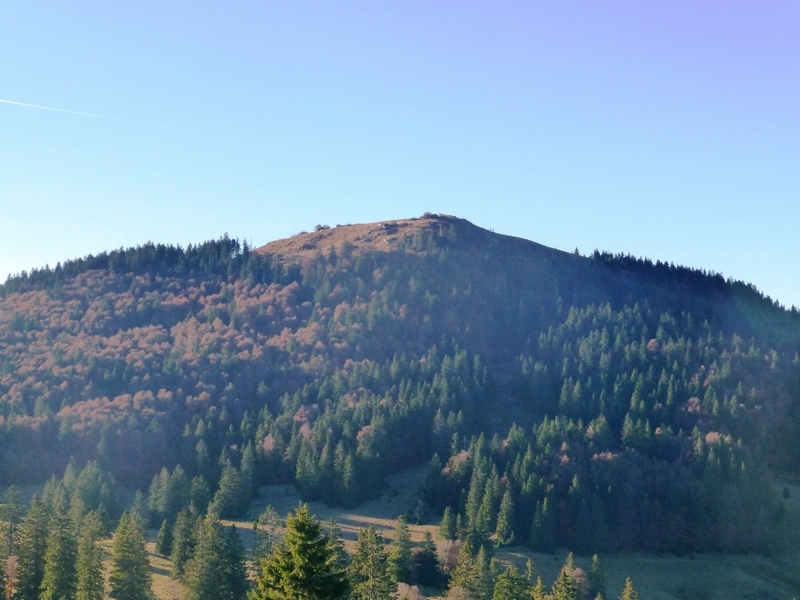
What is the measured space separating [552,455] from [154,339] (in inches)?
3629

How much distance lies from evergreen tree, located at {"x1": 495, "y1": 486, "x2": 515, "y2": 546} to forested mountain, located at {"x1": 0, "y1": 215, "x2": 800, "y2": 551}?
0.86 ft

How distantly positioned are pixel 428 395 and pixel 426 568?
60.8 metres

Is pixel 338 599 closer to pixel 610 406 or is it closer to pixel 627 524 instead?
pixel 627 524

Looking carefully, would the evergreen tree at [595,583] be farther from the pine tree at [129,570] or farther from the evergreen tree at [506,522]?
the pine tree at [129,570]

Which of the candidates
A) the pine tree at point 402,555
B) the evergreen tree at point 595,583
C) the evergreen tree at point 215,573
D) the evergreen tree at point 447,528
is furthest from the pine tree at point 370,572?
the evergreen tree at point 447,528

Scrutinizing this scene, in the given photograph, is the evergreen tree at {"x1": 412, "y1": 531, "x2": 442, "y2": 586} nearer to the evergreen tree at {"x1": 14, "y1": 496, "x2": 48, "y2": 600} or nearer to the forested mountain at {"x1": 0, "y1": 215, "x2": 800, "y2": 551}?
the forested mountain at {"x1": 0, "y1": 215, "x2": 800, "y2": 551}

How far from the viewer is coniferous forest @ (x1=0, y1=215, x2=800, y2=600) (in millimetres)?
84562

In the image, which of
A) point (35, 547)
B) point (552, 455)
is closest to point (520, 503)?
point (552, 455)

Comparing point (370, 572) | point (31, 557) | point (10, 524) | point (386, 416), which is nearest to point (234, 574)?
point (370, 572)

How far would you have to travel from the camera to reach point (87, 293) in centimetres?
19088

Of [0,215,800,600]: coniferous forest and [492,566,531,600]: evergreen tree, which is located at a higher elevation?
[0,215,800,600]: coniferous forest

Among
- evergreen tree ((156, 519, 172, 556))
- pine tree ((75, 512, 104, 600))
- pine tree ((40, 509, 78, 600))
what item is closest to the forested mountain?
evergreen tree ((156, 519, 172, 556))

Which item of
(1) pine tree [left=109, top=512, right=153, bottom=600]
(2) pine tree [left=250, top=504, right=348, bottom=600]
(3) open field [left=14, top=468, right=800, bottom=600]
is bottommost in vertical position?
(3) open field [left=14, top=468, right=800, bottom=600]

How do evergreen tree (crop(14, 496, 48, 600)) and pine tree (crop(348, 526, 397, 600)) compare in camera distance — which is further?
evergreen tree (crop(14, 496, 48, 600))
